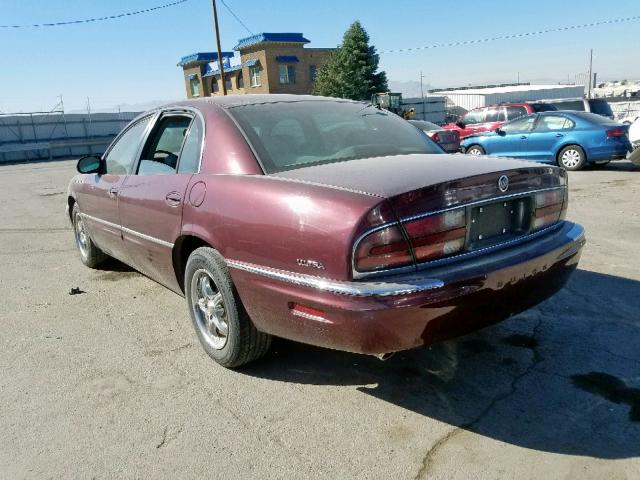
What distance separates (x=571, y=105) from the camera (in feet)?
56.8

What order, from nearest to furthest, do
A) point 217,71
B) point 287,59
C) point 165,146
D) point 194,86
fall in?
1. point 165,146
2. point 287,59
3. point 217,71
4. point 194,86

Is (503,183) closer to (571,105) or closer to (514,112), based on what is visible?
(514,112)

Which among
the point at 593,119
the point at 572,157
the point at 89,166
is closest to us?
the point at 89,166

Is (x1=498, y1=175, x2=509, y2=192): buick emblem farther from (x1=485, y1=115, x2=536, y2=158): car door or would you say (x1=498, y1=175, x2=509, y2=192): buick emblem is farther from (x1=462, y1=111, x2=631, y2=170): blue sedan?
(x1=485, y1=115, x2=536, y2=158): car door

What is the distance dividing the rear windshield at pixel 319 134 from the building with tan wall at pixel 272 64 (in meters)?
42.3

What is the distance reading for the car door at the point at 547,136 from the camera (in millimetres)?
11852

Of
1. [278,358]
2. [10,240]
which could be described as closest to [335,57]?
[10,240]

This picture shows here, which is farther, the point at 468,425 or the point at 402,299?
the point at 468,425

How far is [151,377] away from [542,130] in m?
11.2

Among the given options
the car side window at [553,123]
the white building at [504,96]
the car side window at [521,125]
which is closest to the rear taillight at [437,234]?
the car side window at [553,123]

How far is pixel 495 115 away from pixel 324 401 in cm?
1527

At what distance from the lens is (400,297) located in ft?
7.64

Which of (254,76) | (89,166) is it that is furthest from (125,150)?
(254,76)

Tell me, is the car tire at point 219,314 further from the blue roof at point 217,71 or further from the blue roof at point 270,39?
the blue roof at point 217,71
